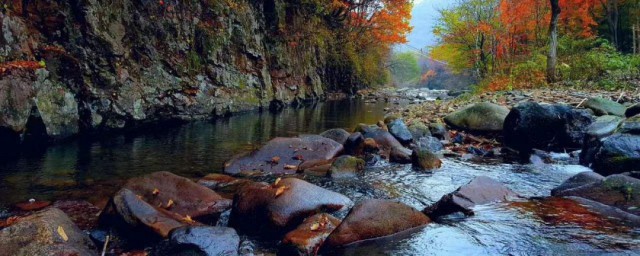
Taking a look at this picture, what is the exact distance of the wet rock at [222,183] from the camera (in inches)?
256

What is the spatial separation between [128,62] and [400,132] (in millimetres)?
8862

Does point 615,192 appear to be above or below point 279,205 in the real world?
above

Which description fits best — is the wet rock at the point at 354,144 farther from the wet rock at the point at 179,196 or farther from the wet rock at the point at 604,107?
the wet rock at the point at 604,107

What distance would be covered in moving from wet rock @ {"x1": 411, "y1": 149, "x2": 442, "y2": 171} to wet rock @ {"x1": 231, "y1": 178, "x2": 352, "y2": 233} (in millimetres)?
2589

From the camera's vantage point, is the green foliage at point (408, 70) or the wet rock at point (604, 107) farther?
the green foliage at point (408, 70)

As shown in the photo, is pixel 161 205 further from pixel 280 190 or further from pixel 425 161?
pixel 425 161

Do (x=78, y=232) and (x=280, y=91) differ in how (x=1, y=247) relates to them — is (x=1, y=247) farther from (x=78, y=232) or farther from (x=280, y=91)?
(x=280, y=91)

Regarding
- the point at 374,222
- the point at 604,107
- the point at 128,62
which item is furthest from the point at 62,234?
the point at 604,107

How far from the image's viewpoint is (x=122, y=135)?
12.3 meters

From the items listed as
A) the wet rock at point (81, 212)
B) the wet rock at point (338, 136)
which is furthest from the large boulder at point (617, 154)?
the wet rock at point (81, 212)

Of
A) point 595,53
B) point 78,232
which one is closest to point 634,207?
point 78,232

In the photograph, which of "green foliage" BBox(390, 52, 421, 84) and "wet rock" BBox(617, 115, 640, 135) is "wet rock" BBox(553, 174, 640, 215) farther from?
"green foliage" BBox(390, 52, 421, 84)

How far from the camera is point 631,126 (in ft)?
21.8

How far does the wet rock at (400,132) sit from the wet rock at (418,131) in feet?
1.04
